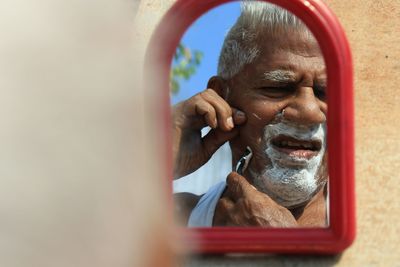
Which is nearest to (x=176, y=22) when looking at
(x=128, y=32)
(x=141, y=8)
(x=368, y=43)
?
(x=141, y=8)

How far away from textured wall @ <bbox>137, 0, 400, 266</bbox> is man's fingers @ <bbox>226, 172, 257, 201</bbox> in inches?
12.1

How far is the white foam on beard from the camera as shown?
6.75ft

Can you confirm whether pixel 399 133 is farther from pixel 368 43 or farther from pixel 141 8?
pixel 141 8

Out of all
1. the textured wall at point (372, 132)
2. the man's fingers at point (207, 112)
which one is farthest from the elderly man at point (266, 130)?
the textured wall at point (372, 132)

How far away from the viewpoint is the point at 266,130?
2.10 meters

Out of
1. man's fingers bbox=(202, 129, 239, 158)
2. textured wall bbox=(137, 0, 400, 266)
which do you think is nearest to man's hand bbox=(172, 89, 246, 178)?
man's fingers bbox=(202, 129, 239, 158)

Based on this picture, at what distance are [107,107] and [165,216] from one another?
0.33 ft

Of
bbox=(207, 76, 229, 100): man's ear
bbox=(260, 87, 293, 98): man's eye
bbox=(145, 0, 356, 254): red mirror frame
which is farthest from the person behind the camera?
bbox=(207, 76, 229, 100): man's ear

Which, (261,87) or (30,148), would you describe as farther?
(261,87)

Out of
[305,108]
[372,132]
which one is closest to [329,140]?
[372,132]

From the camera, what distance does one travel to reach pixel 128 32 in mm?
665

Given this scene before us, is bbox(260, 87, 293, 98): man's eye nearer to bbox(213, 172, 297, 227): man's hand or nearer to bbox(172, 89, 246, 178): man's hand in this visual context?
bbox(172, 89, 246, 178): man's hand

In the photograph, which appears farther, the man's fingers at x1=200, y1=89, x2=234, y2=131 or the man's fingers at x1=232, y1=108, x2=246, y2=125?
the man's fingers at x1=232, y1=108, x2=246, y2=125

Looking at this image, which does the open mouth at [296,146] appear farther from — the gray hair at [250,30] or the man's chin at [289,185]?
the gray hair at [250,30]
